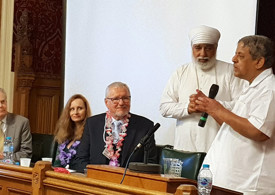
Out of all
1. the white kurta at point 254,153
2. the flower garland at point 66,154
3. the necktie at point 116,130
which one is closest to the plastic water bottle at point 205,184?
the white kurta at point 254,153

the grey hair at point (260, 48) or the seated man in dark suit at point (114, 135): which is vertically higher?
the grey hair at point (260, 48)

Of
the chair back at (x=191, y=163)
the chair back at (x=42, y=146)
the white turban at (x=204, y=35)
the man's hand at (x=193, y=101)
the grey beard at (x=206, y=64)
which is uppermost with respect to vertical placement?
the white turban at (x=204, y=35)

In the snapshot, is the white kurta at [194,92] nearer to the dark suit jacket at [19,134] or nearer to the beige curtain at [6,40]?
the dark suit jacket at [19,134]

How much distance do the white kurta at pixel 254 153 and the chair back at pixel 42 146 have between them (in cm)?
247

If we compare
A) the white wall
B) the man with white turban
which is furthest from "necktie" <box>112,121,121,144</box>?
the white wall

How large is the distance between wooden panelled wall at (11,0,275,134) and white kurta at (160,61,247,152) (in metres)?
2.88

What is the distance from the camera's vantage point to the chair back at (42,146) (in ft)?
17.6

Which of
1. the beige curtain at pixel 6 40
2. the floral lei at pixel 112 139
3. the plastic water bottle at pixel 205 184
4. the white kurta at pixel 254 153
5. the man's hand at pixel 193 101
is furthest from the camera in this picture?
the beige curtain at pixel 6 40

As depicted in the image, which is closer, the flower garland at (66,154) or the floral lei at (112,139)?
the floral lei at (112,139)

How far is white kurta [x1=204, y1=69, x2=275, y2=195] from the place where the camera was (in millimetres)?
3033

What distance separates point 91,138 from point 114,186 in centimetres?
168

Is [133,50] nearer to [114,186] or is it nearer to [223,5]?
[223,5]

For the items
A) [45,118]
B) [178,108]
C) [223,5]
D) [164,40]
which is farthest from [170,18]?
[45,118]

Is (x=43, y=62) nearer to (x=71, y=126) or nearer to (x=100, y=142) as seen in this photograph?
(x=71, y=126)
